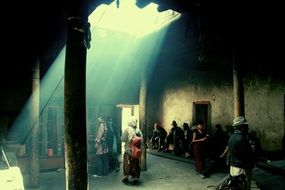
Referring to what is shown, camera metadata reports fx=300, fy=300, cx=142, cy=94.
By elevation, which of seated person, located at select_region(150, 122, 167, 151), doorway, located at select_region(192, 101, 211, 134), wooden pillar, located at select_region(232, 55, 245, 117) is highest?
wooden pillar, located at select_region(232, 55, 245, 117)

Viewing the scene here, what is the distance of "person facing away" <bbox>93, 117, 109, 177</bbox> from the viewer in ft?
33.3

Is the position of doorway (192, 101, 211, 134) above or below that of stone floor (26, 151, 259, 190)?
above

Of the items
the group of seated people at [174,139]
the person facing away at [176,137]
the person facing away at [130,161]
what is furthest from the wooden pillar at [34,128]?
the person facing away at [176,137]

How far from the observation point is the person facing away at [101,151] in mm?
10164

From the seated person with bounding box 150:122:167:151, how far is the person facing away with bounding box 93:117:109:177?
675cm

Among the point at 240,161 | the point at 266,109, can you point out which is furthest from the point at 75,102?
the point at 266,109

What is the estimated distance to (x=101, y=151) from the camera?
1018 centimetres

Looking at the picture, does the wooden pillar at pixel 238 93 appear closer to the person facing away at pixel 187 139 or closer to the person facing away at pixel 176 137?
the person facing away at pixel 187 139

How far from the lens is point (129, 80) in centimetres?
1457

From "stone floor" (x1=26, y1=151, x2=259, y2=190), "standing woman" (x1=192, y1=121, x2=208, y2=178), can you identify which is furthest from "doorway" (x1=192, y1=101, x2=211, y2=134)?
"standing woman" (x1=192, y1=121, x2=208, y2=178)

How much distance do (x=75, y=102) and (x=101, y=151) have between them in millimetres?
6247

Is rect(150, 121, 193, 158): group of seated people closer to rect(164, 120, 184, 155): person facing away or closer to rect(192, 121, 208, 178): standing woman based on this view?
rect(164, 120, 184, 155): person facing away

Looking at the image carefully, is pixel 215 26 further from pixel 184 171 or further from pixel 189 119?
pixel 189 119

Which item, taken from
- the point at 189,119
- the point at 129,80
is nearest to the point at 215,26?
the point at 129,80
